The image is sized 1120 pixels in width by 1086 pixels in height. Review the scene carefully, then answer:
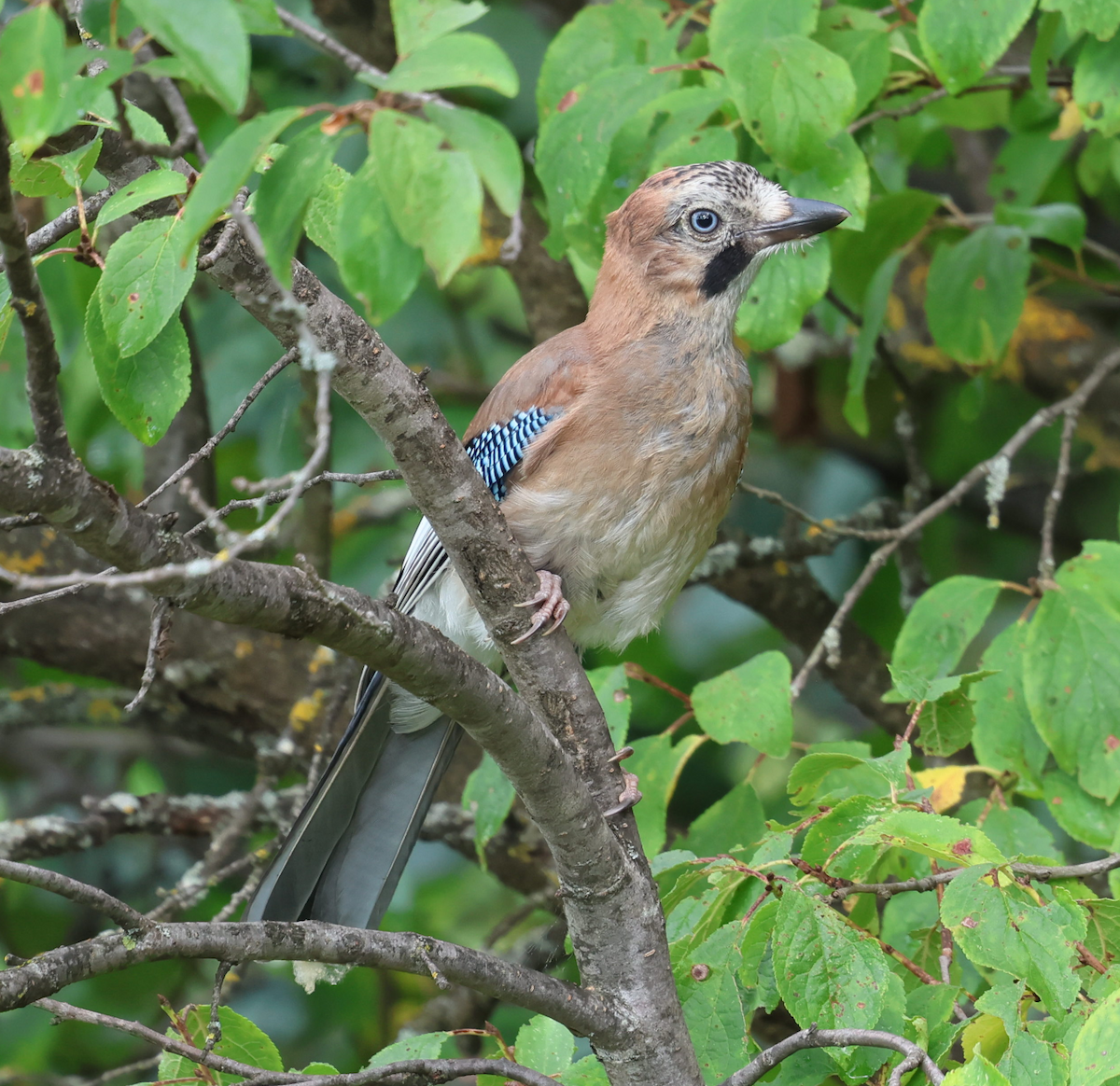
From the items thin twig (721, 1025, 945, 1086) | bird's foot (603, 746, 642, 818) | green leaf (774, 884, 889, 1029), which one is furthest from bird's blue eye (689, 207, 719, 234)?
thin twig (721, 1025, 945, 1086)

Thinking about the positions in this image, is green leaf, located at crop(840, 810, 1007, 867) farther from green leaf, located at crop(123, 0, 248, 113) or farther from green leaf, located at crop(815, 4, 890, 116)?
green leaf, located at crop(815, 4, 890, 116)

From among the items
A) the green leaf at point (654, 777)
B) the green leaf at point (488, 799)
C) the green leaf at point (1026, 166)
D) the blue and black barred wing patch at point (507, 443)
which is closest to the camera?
the green leaf at point (654, 777)

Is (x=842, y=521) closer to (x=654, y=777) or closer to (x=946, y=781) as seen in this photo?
(x=946, y=781)

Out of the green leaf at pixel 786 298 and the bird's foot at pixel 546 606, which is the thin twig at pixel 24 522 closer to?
the bird's foot at pixel 546 606

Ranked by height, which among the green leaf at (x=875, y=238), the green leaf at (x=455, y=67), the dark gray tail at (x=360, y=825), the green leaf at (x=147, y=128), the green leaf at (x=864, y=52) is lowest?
the dark gray tail at (x=360, y=825)

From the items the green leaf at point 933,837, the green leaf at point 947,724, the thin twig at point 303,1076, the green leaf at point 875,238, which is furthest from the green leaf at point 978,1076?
the green leaf at point 875,238

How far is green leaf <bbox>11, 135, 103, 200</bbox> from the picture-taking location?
1.54 metres

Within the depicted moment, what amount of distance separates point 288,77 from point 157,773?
2.54 m

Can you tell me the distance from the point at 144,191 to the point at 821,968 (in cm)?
130

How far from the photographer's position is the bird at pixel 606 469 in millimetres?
2678

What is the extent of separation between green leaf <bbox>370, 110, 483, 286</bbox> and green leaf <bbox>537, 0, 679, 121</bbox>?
1.79 meters

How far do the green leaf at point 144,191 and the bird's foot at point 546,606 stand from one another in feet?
2.51

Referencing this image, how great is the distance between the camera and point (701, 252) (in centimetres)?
300

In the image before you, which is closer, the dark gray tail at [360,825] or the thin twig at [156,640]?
the thin twig at [156,640]
